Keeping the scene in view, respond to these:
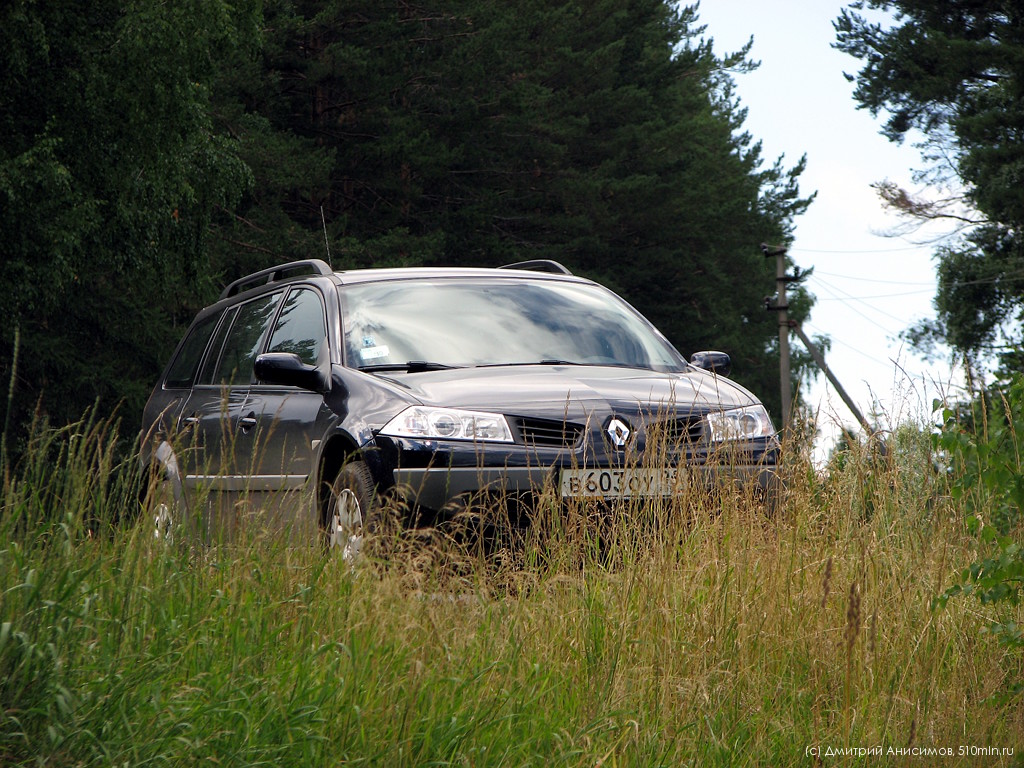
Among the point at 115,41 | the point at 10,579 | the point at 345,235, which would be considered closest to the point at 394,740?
the point at 10,579

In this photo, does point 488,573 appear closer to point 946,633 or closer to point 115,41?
point 946,633

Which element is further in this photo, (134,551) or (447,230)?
(447,230)

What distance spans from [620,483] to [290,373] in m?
1.73

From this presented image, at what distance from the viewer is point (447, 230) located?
3225cm

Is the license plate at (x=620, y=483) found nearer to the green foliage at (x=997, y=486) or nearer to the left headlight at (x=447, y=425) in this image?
the left headlight at (x=447, y=425)

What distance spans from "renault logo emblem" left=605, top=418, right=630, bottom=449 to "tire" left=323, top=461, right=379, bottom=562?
97cm

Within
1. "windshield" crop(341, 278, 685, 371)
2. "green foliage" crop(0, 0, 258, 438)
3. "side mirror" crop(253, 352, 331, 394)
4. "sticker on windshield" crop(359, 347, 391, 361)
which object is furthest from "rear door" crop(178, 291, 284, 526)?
"green foliage" crop(0, 0, 258, 438)

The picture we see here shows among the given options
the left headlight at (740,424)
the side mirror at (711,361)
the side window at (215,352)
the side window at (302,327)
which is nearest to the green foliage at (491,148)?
the side window at (215,352)

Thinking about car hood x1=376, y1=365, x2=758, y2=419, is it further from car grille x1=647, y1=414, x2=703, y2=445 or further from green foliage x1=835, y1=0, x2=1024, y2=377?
green foliage x1=835, y1=0, x2=1024, y2=377

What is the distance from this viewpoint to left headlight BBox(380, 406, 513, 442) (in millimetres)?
5156

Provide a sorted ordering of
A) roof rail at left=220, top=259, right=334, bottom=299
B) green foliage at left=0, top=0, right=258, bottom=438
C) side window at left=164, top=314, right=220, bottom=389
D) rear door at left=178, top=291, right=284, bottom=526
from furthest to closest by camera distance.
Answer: green foliage at left=0, top=0, right=258, bottom=438, side window at left=164, top=314, right=220, bottom=389, roof rail at left=220, top=259, right=334, bottom=299, rear door at left=178, top=291, right=284, bottom=526

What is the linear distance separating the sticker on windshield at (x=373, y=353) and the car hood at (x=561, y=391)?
29cm

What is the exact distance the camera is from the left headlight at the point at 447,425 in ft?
16.9

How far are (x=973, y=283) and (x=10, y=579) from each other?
101ft
